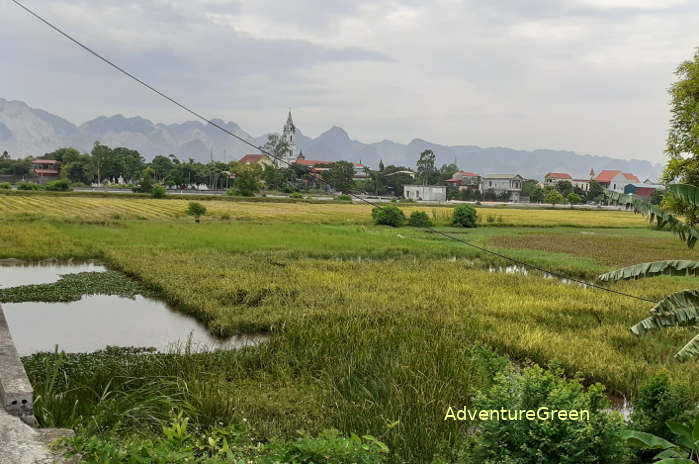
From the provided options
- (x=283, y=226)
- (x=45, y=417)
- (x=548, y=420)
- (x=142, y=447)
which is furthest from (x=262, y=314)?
(x=283, y=226)

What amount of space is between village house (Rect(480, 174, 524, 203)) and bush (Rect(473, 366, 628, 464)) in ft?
229

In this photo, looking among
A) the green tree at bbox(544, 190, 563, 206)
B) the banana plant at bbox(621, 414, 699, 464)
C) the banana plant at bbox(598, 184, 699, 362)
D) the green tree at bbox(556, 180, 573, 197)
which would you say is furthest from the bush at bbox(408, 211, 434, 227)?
the green tree at bbox(556, 180, 573, 197)

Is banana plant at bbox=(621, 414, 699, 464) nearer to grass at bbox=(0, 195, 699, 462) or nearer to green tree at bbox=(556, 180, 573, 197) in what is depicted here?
grass at bbox=(0, 195, 699, 462)

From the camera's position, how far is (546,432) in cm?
297

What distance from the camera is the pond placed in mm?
8406

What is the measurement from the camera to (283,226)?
29219 millimetres

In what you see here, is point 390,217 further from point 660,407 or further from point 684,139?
point 660,407

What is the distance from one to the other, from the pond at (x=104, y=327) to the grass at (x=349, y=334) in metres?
0.51

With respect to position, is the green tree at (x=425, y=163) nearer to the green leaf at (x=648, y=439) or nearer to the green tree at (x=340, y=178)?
the green tree at (x=340, y=178)

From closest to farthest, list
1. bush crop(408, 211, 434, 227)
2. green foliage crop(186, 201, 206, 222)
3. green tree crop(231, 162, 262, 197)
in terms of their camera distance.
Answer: green foliage crop(186, 201, 206, 222)
bush crop(408, 211, 434, 227)
green tree crop(231, 162, 262, 197)

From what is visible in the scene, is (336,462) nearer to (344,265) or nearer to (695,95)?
(344,265)

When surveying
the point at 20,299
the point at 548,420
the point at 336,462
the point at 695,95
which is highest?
the point at 695,95

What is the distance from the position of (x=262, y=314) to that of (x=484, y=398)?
7069 mm

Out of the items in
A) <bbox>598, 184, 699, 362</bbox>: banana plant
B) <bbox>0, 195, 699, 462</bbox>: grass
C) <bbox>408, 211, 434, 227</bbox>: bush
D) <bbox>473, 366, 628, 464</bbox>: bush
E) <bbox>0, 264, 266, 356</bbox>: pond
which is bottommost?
<bbox>0, 264, 266, 356</bbox>: pond
